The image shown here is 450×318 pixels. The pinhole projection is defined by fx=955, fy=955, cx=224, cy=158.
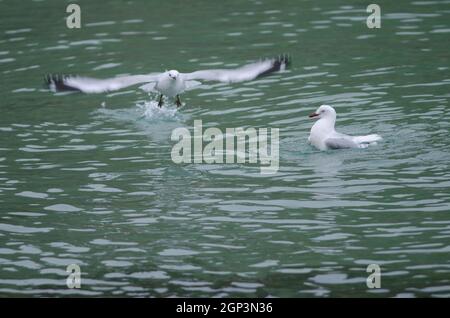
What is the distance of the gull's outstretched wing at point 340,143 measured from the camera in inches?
601

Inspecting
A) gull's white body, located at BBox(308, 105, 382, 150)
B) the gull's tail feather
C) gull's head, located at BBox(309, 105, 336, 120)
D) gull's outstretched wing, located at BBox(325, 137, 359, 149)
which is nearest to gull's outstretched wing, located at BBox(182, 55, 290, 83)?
gull's head, located at BBox(309, 105, 336, 120)

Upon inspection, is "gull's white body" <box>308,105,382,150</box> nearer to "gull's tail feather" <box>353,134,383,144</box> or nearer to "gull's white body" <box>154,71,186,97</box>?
"gull's tail feather" <box>353,134,383,144</box>

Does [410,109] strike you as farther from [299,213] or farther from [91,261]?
[91,261]

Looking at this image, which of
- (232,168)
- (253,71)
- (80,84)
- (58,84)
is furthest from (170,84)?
(232,168)

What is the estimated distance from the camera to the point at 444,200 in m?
12.9

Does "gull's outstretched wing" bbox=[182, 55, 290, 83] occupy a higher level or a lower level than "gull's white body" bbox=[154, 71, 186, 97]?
lower

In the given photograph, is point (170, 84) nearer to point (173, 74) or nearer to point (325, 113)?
point (173, 74)

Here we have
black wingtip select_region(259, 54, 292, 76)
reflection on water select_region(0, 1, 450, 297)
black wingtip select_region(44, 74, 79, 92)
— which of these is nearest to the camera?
reflection on water select_region(0, 1, 450, 297)

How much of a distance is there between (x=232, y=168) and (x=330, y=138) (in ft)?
5.56

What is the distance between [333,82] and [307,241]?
25.2ft

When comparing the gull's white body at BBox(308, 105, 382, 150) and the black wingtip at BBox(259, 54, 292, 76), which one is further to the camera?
the black wingtip at BBox(259, 54, 292, 76)

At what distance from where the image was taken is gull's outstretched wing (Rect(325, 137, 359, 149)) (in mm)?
15266
